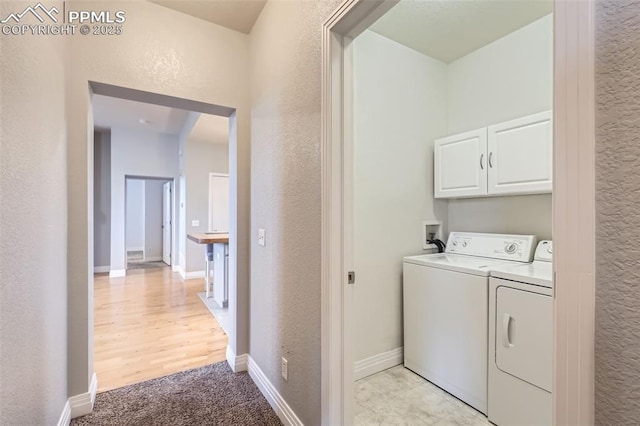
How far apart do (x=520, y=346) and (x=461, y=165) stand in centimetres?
140

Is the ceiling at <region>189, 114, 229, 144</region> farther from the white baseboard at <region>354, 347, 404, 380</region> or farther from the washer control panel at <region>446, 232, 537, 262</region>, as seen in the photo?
the white baseboard at <region>354, 347, 404, 380</region>

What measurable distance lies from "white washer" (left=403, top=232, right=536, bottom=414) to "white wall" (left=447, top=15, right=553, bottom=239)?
0.18 m

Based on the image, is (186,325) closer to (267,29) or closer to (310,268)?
(310,268)

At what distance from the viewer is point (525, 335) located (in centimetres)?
157

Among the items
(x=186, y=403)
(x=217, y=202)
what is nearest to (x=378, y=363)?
(x=186, y=403)

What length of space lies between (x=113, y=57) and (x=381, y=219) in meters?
2.23

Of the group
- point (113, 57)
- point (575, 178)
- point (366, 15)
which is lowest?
point (575, 178)

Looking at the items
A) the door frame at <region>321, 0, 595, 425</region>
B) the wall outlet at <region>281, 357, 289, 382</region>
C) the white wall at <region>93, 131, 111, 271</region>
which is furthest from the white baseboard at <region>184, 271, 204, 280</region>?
the door frame at <region>321, 0, 595, 425</region>

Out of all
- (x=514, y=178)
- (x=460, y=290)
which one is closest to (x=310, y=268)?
(x=460, y=290)

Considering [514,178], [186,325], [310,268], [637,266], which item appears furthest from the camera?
[186,325]

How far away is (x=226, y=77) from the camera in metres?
2.28

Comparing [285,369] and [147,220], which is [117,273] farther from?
[285,369]

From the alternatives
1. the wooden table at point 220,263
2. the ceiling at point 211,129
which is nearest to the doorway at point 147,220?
the ceiling at point 211,129

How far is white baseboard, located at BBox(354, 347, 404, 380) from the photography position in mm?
2250
